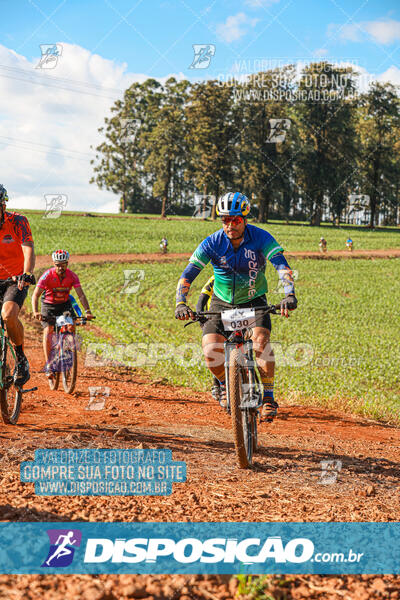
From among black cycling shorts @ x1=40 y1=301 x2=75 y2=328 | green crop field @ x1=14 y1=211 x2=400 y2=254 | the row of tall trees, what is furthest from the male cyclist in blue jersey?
the row of tall trees

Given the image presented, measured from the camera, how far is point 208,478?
4645mm

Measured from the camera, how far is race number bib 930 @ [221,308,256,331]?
5.09 m

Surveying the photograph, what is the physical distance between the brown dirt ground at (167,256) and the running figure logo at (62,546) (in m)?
30.1

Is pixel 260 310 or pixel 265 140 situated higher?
pixel 265 140

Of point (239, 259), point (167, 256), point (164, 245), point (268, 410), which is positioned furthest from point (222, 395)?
point (164, 245)

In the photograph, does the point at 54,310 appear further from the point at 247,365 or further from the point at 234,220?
the point at 247,365

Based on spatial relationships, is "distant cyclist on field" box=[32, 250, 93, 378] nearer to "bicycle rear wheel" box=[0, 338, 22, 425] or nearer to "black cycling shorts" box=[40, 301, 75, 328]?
"black cycling shorts" box=[40, 301, 75, 328]

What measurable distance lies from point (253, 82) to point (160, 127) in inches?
545

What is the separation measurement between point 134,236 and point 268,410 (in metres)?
47.2

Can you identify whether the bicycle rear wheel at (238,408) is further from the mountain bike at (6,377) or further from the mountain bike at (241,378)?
the mountain bike at (6,377)

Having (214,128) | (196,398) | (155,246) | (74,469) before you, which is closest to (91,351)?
(196,398)

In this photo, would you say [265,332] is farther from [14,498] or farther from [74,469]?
[14,498]

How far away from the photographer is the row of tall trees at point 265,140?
6500 centimetres

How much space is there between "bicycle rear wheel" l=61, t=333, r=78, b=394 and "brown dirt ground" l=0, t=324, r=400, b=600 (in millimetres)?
286
